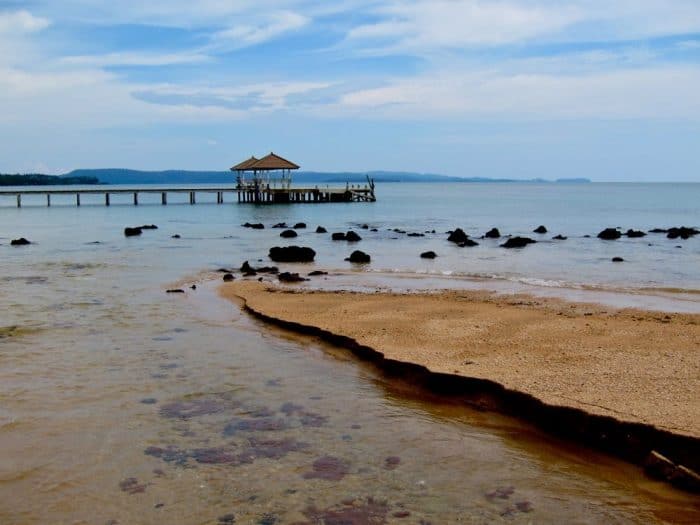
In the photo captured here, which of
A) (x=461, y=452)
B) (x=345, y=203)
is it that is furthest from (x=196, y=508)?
(x=345, y=203)

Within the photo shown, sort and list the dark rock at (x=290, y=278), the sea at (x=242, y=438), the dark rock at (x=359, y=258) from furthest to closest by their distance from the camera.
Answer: the dark rock at (x=359, y=258) → the dark rock at (x=290, y=278) → the sea at (x=242, y=438)

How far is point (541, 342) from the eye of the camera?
34.8ft

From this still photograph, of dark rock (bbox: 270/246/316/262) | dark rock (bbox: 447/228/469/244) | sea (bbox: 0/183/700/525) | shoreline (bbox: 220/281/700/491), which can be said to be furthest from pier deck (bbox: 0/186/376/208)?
shoreline (bbox: 220/281/700/491)

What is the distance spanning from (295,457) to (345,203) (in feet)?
238

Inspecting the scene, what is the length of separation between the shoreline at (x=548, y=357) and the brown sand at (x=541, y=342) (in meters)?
0.02

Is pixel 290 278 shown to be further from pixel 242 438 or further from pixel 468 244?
pixel 468 244

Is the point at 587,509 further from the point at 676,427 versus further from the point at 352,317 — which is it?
the point at 352,317

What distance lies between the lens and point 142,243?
33.3 m

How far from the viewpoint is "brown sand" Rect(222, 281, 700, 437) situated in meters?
7.68

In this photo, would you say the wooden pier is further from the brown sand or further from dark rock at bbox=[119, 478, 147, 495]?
dark rock at bbox=[119, 478, 147, 495]

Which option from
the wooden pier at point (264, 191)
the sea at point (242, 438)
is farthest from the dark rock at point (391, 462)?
the wooden pier at point (264, 191)

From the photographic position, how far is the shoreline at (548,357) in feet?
22.7

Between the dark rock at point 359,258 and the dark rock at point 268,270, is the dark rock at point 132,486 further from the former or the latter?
the dark rock at point 359,258

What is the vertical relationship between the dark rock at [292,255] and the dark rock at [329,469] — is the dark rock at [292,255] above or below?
above
